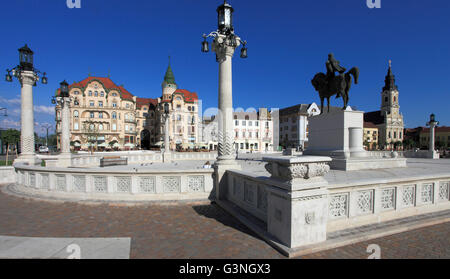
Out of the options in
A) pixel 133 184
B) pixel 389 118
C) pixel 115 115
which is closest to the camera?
pixel 133 184

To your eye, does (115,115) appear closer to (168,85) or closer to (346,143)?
(168,85)

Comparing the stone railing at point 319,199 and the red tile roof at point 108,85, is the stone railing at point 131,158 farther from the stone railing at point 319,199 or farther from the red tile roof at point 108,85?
the red tile roof at point 108,85

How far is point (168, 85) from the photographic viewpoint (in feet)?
203

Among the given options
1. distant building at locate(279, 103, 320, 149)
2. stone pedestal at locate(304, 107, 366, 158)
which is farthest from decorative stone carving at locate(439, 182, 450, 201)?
distant building at locate(279, 103, 320, 149)

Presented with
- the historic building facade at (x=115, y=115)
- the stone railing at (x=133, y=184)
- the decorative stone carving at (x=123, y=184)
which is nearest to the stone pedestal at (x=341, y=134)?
the stone railing at (x=133, y=184)

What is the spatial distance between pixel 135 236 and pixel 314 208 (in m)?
3.63

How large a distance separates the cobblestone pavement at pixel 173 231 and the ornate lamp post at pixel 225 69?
203 centimetres

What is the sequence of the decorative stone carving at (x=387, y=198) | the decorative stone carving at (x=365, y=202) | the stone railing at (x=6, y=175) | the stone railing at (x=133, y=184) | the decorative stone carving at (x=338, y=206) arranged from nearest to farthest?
the decorative stone carving at (x=338, y=206) < the decorative stone carving at (x=365, y=202) < the decorative stone carving at (x=387, y=198) < the stone railing at (x=133, y=184) < the stone railing at (x=6, y=175)

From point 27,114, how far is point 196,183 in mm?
12145

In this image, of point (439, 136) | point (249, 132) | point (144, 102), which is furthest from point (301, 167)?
point (439, 136)

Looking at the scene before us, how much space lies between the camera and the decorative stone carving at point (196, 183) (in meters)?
6.87

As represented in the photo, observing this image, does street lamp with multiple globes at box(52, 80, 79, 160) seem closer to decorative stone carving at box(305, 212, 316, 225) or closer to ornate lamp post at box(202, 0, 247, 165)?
ornate lamp post at box(202, 0, 247, 165)
